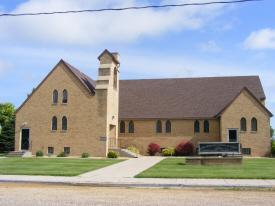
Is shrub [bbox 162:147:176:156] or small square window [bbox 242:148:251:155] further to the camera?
shrub [bbox 162:147:176:156]

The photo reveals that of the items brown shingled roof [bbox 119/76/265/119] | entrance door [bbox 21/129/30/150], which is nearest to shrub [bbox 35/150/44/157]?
entrance door [bbox 21/129/30/150]

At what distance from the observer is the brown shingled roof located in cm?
3709

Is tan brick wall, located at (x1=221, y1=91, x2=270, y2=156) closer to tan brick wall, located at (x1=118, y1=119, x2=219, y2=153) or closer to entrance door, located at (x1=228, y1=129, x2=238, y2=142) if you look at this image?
entrance door, located at (x1=228, y1=129, x2=238, y2=142)

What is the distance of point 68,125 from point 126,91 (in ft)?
35.8

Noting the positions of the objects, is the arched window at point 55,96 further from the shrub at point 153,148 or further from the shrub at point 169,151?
the shrub at point 169,151

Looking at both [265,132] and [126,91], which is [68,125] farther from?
[265,132]

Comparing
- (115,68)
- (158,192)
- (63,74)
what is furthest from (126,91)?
(158,192)

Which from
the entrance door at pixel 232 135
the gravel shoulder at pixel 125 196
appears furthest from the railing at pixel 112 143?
the gravel shoulder at pixel 125 196

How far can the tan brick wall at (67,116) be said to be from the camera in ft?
105

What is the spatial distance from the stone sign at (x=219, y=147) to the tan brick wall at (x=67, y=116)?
11.3 m

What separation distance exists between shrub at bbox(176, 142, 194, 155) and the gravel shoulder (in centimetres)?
2256

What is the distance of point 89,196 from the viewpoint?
36.8ft

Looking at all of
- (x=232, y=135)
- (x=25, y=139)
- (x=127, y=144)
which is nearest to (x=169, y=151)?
(x=127, y=144)

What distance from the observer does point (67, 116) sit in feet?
108
